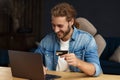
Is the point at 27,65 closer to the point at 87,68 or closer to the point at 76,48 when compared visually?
the point at 87,68

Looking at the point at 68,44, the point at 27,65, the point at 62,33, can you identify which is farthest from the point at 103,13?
the point at 27,65

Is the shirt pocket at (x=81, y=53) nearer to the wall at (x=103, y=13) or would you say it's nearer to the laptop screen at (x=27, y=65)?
the laptop screen at (x=27, y=65)

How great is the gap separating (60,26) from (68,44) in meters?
0.21

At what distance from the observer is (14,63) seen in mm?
1993

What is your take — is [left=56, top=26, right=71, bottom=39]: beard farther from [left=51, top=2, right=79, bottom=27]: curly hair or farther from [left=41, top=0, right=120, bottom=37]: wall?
[left=41, top=0, right=120, bottom=37]: wall

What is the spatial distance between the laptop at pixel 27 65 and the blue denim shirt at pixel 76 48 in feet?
A: 1.20

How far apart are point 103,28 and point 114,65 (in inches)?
55.9

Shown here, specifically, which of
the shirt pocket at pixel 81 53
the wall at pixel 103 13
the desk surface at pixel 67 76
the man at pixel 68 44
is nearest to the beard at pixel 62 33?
the man at pixel 68 44

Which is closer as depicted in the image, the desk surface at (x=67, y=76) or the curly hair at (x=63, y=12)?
the desk surface at (x=67, y=76)

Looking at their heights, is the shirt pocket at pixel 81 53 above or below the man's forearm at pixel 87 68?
above

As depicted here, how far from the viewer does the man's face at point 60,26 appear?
7.41ft

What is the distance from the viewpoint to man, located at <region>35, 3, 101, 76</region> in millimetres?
2225

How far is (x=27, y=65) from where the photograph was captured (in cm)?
189

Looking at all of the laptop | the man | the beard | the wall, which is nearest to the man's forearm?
the man
